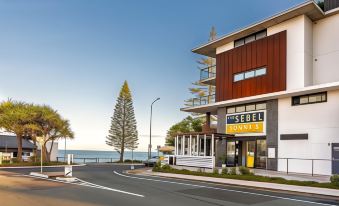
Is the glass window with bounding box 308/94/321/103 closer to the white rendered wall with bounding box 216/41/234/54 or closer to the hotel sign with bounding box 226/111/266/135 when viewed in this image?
the hotel sign with bounding box 226/111/266/135

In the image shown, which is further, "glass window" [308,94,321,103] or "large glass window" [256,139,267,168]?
"large glass window" [256,139,267,168]

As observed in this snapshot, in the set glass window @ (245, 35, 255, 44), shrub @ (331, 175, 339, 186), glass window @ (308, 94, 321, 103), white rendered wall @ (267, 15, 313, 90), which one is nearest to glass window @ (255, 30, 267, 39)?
glass window @ (245, 35, 255, 44)

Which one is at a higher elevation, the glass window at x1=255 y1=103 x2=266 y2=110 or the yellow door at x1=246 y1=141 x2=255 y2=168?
the glass window at x1=255 y1=103 x2=266 y2=110

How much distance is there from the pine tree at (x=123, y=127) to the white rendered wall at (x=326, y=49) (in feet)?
134

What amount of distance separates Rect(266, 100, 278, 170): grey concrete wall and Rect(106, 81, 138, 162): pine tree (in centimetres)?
3834

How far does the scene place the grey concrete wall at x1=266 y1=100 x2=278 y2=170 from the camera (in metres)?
25.8

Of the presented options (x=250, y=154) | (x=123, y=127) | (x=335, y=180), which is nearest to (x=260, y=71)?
(x=250, y=154)

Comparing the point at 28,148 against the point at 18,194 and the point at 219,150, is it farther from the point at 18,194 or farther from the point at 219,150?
the point at 18,194

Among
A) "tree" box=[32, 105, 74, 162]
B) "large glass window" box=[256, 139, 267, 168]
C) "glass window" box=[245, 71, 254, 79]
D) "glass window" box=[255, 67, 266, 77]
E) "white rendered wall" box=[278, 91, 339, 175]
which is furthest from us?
"tree" box=[32, 105, 74, 162]

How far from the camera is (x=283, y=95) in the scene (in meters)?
25.1

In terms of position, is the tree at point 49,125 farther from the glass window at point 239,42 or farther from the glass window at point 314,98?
the glass window at point 314,98

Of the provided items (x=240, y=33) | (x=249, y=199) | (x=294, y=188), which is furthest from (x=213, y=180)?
(x=240, y=33)

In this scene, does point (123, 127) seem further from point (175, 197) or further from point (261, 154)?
point (175, 197)

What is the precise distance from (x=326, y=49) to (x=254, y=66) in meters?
5.47
